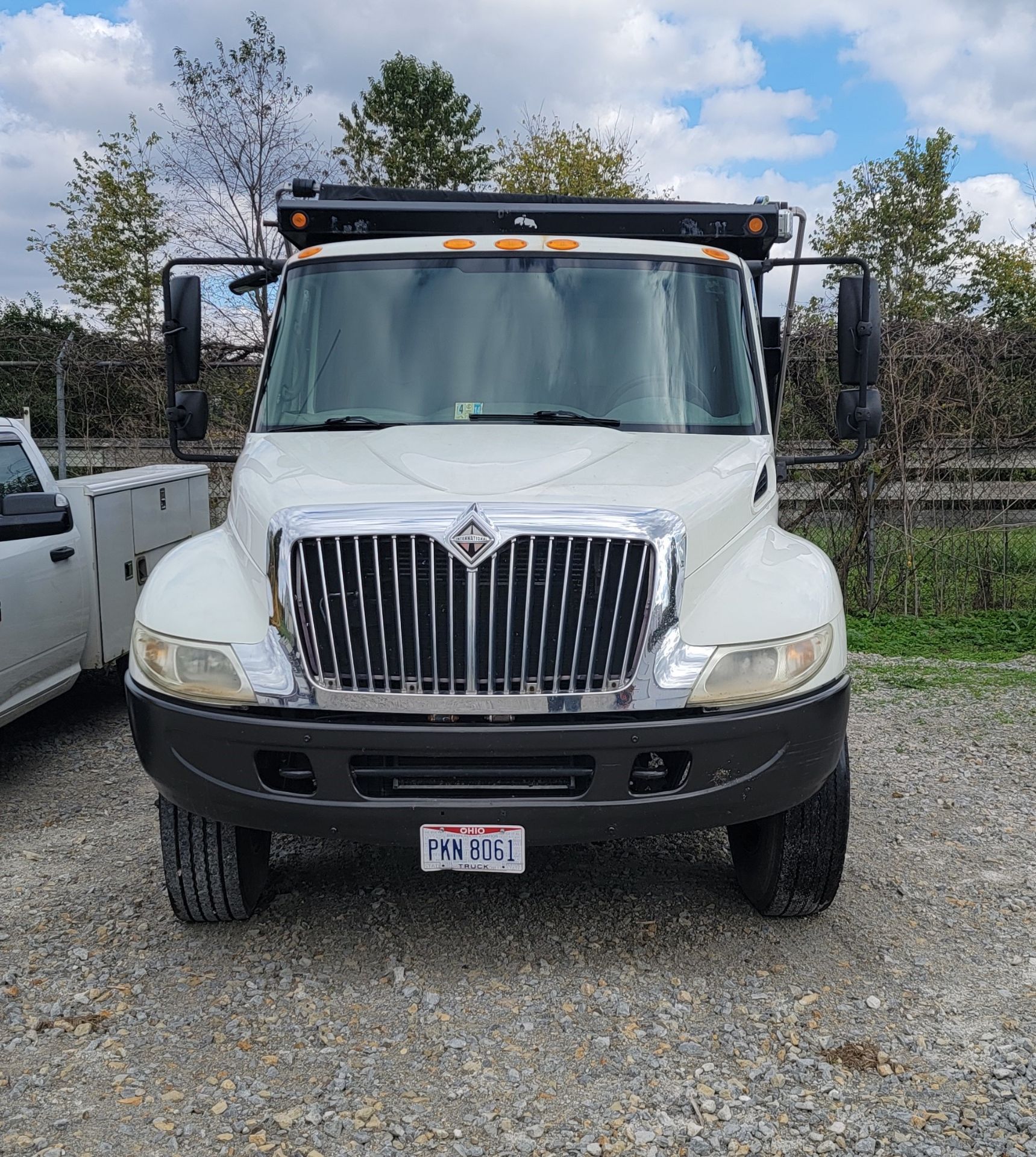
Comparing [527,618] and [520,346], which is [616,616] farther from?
[520,346]

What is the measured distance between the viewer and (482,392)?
14.2 ft

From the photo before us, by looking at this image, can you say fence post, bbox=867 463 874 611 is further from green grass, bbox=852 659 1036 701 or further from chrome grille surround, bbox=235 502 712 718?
chrome grille surround, bbox=235 502 712 718

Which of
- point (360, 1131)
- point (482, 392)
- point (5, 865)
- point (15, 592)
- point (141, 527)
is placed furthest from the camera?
point (141, 527)

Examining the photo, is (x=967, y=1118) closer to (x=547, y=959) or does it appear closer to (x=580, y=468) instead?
(x=547, y=959)

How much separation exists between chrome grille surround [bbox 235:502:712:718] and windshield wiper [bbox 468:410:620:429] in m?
0.93

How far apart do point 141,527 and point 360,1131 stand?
5.00 meters

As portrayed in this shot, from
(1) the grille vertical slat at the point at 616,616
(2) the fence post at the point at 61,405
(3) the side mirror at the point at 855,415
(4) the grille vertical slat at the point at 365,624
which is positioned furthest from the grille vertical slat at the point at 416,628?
(2) the fence post at the point at 61,405

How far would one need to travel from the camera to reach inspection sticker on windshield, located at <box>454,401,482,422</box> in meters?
4.29

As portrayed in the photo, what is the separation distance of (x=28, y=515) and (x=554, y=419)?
9.72 feet

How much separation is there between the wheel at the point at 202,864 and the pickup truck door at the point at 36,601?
6.80 ft

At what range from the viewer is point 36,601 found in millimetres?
5742

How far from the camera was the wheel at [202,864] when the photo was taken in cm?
385

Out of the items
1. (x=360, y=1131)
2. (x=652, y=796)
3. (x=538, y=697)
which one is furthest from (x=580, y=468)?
(x=360, y=1131)

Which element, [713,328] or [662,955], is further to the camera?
[713,328]
